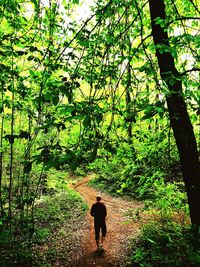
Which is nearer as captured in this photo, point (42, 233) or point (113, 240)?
point (113, 240)

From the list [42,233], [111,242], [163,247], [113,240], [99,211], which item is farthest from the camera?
[42,233]

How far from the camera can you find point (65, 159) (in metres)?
1.75

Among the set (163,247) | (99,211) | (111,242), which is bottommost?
(111,242)

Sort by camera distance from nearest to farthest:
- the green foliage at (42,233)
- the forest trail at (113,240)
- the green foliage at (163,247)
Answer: the green foliage at (163,247) → the forest trail at (113,240) → the green foliage at (42,233)

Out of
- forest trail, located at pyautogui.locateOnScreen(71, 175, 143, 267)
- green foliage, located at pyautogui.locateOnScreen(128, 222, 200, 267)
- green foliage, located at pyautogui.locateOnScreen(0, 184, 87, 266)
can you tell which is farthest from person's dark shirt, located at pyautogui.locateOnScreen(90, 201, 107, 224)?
green foliage, located at pyautogui.locateOnScreen(0, 184, 87, 266)

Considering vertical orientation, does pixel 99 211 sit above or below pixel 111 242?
above

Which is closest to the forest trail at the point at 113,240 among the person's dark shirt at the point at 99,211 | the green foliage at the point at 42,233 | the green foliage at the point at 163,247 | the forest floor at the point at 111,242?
the forest floor at the point at 111,242

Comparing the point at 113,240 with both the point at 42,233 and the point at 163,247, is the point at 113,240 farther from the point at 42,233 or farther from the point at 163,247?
the point at 163,247

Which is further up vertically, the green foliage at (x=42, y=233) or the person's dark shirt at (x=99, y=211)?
the person's dark shirt at (x=99, y=211)

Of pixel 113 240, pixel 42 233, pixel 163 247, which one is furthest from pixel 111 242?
pixel 163 247

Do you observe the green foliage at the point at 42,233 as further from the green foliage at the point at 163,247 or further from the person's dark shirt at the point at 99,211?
the green foliage at the point at 163,247

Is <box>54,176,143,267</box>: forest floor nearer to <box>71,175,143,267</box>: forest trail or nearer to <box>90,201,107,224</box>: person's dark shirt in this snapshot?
<box>71,175,143,267</box>: forest trail

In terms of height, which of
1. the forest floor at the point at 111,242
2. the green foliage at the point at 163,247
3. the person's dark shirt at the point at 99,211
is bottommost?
the forest floor at the point at 111,242

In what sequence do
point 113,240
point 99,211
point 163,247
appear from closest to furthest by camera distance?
point 163,247, point 99,211, point 113,240
